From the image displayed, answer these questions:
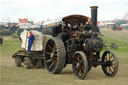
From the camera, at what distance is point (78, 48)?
9.19 meters

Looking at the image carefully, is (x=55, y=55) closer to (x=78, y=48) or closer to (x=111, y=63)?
(x=78, y=48)

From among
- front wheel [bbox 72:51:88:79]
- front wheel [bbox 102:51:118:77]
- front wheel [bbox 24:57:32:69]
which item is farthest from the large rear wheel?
front wheel [bbox 102:51:118:77]

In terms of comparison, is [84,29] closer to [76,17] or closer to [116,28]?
[76,17]

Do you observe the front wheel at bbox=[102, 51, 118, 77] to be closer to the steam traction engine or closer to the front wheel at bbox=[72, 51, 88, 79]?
the steam traction engine

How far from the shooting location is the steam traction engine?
8.52m

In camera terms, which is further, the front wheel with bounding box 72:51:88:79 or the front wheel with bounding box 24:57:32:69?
the front wheel with bounding box 24:57:32:69

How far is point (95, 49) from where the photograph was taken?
857 cm

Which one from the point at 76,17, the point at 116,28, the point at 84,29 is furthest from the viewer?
the point at 116,28

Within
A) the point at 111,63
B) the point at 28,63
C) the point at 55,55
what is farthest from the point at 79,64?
the point at 28,63

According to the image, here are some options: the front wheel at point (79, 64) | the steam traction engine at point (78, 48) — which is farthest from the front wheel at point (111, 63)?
the front wheel at point (79, 64)


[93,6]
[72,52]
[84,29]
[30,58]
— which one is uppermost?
[93,6]

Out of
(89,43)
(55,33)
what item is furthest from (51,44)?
(89,43)

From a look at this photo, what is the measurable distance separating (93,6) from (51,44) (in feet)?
7.60

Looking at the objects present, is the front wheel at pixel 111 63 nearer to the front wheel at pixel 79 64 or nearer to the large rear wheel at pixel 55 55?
the front wheel at pixel 79 64
